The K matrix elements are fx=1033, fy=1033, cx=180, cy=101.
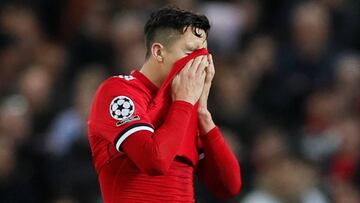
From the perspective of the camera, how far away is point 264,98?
29.9ft

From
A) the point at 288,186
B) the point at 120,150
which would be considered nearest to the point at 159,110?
the point at 120,150

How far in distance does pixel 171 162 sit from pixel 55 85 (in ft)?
17.2

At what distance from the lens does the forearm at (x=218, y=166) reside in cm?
456

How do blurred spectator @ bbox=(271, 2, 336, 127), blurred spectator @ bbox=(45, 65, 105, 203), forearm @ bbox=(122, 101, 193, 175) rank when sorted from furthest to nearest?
1. blurred spectator @ bbox=(271, 2, 336, 127)
2. blurred spectator @ bbox=(45, 65, 105, 203)
3. forearm @ bbox=(122, 101, 193, 175)

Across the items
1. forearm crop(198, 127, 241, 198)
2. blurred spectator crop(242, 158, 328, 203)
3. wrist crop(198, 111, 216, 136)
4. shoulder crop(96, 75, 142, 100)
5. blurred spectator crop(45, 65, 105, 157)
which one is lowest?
blurred spectator crop(242, 158, 328, 203)

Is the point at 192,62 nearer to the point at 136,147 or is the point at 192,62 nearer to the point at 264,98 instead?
the point at 136,147

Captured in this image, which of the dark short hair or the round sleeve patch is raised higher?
the dark short hair

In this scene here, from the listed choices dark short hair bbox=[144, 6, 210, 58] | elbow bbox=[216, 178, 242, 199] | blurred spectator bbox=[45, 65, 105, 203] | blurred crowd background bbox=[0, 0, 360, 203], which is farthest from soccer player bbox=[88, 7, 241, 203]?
blurred spectator bbox=[45, 65, 105, 203]

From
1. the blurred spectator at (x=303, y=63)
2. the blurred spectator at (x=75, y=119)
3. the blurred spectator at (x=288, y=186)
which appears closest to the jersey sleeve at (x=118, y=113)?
the blurred spectator at (x=288, y=186)

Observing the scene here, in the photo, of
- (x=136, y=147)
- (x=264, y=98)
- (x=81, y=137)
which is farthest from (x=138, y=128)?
(x=264, y=98)

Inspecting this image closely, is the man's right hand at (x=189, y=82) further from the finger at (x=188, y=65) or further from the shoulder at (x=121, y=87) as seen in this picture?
the shoulder at (x=121, y=87)

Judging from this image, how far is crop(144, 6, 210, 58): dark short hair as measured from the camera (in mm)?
4367

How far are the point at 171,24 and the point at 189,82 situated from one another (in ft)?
0.86

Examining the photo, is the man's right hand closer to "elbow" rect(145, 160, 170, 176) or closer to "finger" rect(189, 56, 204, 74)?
"finger" rect(189, 56, 204, 74)
